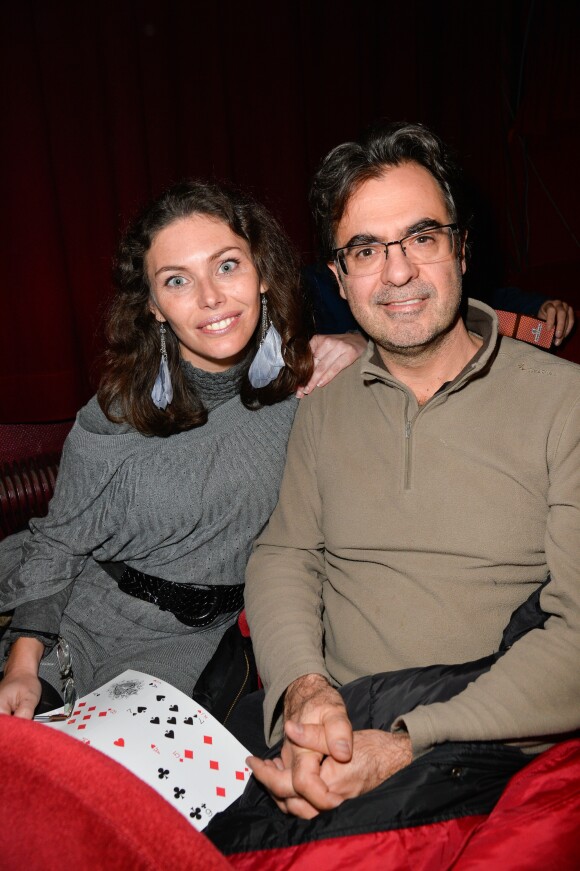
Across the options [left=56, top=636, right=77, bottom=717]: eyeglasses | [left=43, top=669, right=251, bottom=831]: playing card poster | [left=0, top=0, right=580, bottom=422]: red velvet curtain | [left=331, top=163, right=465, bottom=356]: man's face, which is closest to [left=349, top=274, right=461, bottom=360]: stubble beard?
[left=331, top=163, right=465, bottom=356]: man's face

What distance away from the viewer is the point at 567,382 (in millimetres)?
1203

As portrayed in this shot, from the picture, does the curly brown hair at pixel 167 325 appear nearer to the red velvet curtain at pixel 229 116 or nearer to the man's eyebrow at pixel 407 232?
the man's eyebrow at pixel 407 232

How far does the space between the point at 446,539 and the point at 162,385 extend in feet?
2.61

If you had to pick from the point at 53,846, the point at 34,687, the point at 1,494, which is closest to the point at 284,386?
the point at 34,687

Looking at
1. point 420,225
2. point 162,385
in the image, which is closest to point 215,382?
point 162,385

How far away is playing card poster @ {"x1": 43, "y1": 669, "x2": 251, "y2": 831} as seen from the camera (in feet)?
3.84

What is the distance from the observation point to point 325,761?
1033 millimetres

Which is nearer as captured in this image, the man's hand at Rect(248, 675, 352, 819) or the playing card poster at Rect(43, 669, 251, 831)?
the man's hand at Rect(248, 675, 352, 819)

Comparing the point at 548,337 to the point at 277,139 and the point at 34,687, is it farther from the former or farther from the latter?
the point at 277,139

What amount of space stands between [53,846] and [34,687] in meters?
1.01

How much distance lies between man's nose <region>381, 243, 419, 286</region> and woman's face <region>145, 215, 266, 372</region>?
35 centimetres

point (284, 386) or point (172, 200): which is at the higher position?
point (172, 200)

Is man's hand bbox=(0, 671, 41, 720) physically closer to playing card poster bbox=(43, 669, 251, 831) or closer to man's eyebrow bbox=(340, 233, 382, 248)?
playing card poster bbox=(43, 669, 251, 831)

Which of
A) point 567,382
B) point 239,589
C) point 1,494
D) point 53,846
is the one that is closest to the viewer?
point 53,846
